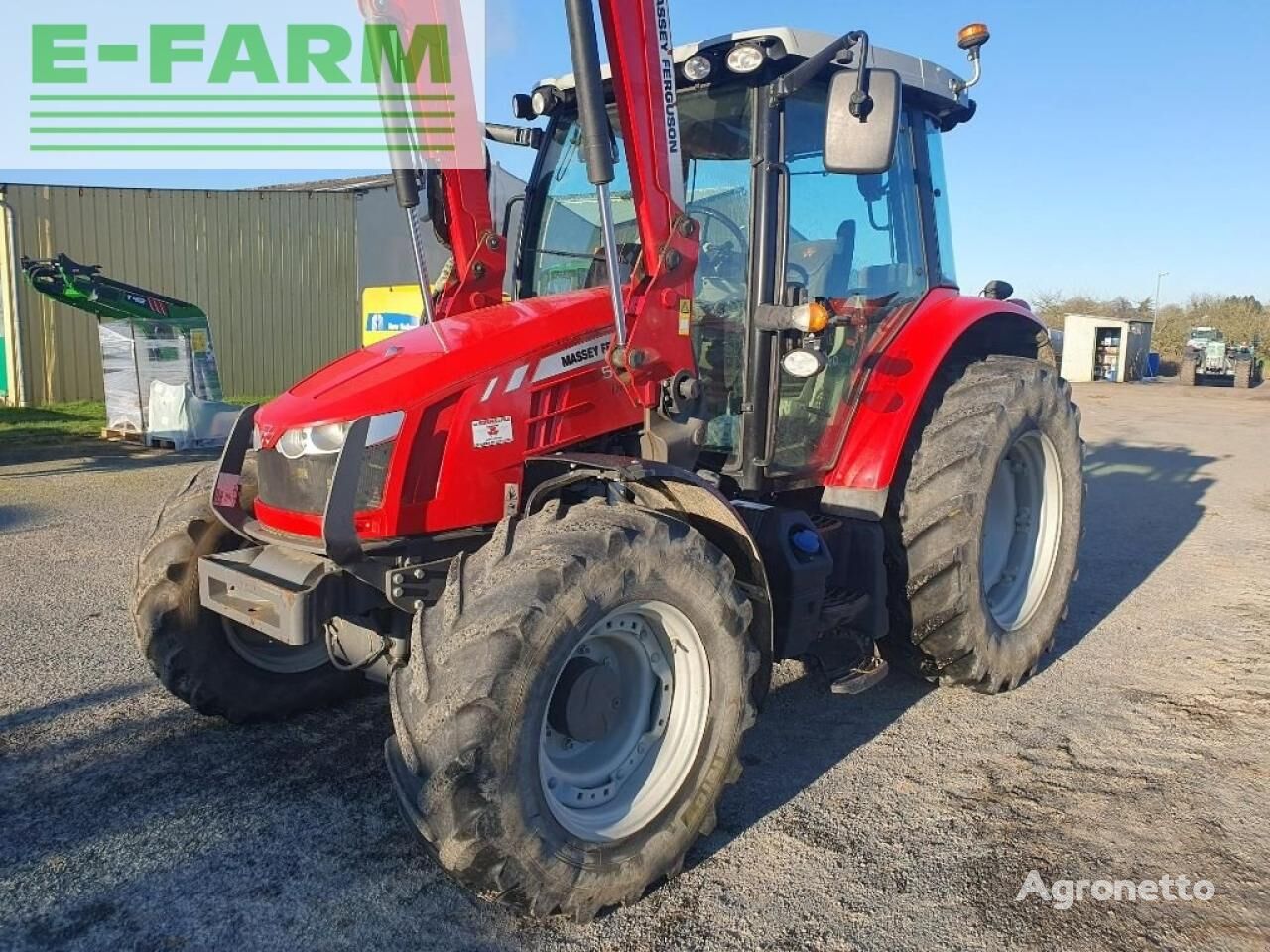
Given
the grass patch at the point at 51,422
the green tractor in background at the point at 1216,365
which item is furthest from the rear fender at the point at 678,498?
the green tractor in background at the point at 1216,365

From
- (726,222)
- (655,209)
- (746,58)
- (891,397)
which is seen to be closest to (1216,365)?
(891,397)

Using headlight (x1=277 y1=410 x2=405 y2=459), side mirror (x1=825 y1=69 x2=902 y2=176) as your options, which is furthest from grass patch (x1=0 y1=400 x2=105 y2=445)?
side mirror (x1=825 y1=69 x2=902 y2=176)

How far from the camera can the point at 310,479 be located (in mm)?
2951

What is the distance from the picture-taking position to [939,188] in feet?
15.1

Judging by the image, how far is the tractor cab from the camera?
3557 mm

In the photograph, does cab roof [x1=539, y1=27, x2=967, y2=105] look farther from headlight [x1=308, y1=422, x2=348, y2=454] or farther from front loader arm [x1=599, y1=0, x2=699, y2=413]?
headlight [x1=308, y1=422, x2=348, y2=454]

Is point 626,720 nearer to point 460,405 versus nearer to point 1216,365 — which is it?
point 460,405

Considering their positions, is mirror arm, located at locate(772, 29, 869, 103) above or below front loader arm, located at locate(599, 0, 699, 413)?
above

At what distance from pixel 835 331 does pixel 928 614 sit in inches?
46.3

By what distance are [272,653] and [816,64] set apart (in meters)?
2.83

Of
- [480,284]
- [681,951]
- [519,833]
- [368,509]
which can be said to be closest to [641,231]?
[480,284]

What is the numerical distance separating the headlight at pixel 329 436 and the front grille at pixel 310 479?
2 centimetres

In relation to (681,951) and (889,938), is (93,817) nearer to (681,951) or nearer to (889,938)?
(681,951)

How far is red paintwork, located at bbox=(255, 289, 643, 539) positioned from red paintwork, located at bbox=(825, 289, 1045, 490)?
107 centimetres
